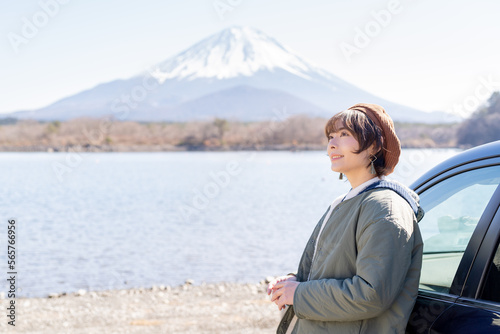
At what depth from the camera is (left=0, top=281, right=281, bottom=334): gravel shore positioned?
689 cm

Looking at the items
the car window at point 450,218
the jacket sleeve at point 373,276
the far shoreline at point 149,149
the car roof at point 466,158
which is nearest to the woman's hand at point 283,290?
the jacket sleeve at point 373,276

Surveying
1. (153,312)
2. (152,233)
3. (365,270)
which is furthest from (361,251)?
(152,233)

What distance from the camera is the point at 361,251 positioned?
1824 mm

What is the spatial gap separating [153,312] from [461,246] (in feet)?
20.5

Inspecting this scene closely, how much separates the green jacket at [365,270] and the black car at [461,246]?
0.15 metres

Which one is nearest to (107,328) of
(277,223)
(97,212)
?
(277,223)

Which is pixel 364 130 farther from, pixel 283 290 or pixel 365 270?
pixel 283 290

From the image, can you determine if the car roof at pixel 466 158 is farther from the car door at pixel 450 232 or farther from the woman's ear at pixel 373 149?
the woman's ear at pixel 373 149

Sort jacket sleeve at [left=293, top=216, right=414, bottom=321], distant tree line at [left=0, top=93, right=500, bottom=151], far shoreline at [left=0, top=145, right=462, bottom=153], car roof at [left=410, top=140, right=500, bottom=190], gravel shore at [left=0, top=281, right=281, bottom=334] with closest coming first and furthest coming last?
jacket sleeve at [left=293, top=216, right=414, bottom=321] < car roof at [left=410, top=140, right=500, bottom=190] < gravel shore at [left=0, top=281, right=281, bottom=334] < distant tree line at [left=0, top=93, right=500, bottom=151] < far shoreline at [left=0, top=145, right=462, bottom=153]

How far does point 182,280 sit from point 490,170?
406 inches

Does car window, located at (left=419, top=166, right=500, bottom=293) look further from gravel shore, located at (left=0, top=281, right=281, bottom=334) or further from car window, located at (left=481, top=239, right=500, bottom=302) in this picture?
gravel shore, located at (left=0, top=281, right=281, bottom=334)

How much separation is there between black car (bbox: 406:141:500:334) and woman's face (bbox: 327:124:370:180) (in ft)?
1.35

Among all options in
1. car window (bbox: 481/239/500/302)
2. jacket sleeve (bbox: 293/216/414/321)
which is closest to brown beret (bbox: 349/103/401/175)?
jacket sleeve (bbox: 293/216/414/321)

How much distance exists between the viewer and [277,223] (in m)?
22.4
